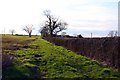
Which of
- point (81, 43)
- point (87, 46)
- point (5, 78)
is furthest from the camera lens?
point (81, 43)

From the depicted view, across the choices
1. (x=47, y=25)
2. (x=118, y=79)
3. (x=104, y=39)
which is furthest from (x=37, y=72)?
(x=47, y=25)

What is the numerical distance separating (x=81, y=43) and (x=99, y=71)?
11.9 metres

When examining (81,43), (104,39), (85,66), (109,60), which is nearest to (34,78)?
(85,66)

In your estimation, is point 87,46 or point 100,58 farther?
point 87,46

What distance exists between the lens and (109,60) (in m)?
18.4

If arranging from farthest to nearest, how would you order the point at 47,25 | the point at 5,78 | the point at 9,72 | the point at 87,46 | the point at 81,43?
the point at 47,25 < the point at 81,43 < the point at 87,46 < the point at 9,72 < the point at 5,78

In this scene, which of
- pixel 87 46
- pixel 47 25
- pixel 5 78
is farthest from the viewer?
pixel 47 25

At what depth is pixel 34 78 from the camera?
13.2 meters

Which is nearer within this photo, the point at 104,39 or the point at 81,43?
the point at 104,39

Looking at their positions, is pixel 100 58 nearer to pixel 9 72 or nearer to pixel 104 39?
pixel 104 39

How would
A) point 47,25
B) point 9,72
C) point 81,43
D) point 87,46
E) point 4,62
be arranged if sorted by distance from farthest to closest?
1. point 47,25
2. point 81,43
3. point 87,46
4. point 4,62
5. point 9,72

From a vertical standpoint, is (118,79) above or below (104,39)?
below

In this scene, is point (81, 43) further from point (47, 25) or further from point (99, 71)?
point (47, 25)

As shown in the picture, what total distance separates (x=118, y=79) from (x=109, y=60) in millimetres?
4890
